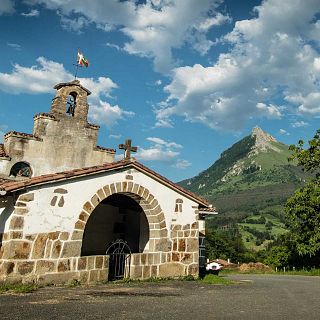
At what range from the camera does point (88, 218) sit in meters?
10.9

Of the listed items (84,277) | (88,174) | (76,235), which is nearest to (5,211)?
(76,235)

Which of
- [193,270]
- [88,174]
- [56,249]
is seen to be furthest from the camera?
[193,270]

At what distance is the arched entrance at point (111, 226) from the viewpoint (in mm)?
14000

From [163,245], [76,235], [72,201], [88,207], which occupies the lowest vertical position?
[163,245]

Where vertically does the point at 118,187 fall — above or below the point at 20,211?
above

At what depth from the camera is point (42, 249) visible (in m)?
9.24

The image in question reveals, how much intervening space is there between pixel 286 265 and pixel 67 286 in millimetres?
23670

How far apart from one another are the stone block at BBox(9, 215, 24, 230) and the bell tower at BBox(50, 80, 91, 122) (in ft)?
34.9

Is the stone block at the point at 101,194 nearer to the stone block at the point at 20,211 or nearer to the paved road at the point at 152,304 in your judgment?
the stone block at the point at 20,211

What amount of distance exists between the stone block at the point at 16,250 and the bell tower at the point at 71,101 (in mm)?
10932

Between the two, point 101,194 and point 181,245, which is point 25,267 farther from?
point 181,245

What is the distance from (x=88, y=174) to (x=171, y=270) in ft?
14.0

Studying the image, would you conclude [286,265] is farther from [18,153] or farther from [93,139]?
[18,153]

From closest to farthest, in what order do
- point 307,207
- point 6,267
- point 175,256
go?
1. point 6,267
2. point 175,256
3. point 307,207
